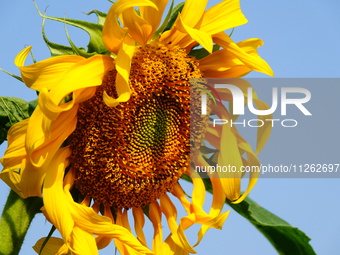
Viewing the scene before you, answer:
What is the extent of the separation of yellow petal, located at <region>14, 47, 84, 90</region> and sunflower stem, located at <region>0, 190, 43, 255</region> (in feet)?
1.21

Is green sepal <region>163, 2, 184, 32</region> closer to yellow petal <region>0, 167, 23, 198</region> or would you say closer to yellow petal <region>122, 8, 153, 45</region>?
yellow petal <region>122, 8, 153, 45</region>

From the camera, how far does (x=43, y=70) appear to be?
2064 millimetres

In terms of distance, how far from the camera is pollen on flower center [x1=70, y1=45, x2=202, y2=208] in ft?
7.23

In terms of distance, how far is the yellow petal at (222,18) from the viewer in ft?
7.27

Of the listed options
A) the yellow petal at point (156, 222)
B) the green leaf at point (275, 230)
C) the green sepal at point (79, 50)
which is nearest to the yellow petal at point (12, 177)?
A: the green sepal at point (79, 50)

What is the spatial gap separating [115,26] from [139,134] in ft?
1.14

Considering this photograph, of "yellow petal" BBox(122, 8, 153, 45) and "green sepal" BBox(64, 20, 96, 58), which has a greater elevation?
"yellow petal" BBox(122, 8, 153, 45)

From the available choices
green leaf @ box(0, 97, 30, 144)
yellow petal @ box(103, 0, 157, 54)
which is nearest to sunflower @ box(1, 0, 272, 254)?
yellow petal @ box(103, 0, 157, 54)

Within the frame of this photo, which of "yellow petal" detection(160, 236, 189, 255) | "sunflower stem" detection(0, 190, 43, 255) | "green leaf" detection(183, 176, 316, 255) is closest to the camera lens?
"sunflower stem" detection(0, 190, 43, 255)

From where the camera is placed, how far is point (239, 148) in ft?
7.80

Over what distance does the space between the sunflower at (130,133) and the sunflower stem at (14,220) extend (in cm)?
9

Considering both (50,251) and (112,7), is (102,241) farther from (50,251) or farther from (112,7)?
(112,7)

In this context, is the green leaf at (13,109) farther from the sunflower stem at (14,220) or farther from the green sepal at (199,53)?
the green sepal at (199,53)

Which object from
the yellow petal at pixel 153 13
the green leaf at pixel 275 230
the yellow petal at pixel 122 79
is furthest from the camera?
the green leaf at pixel 275 230
